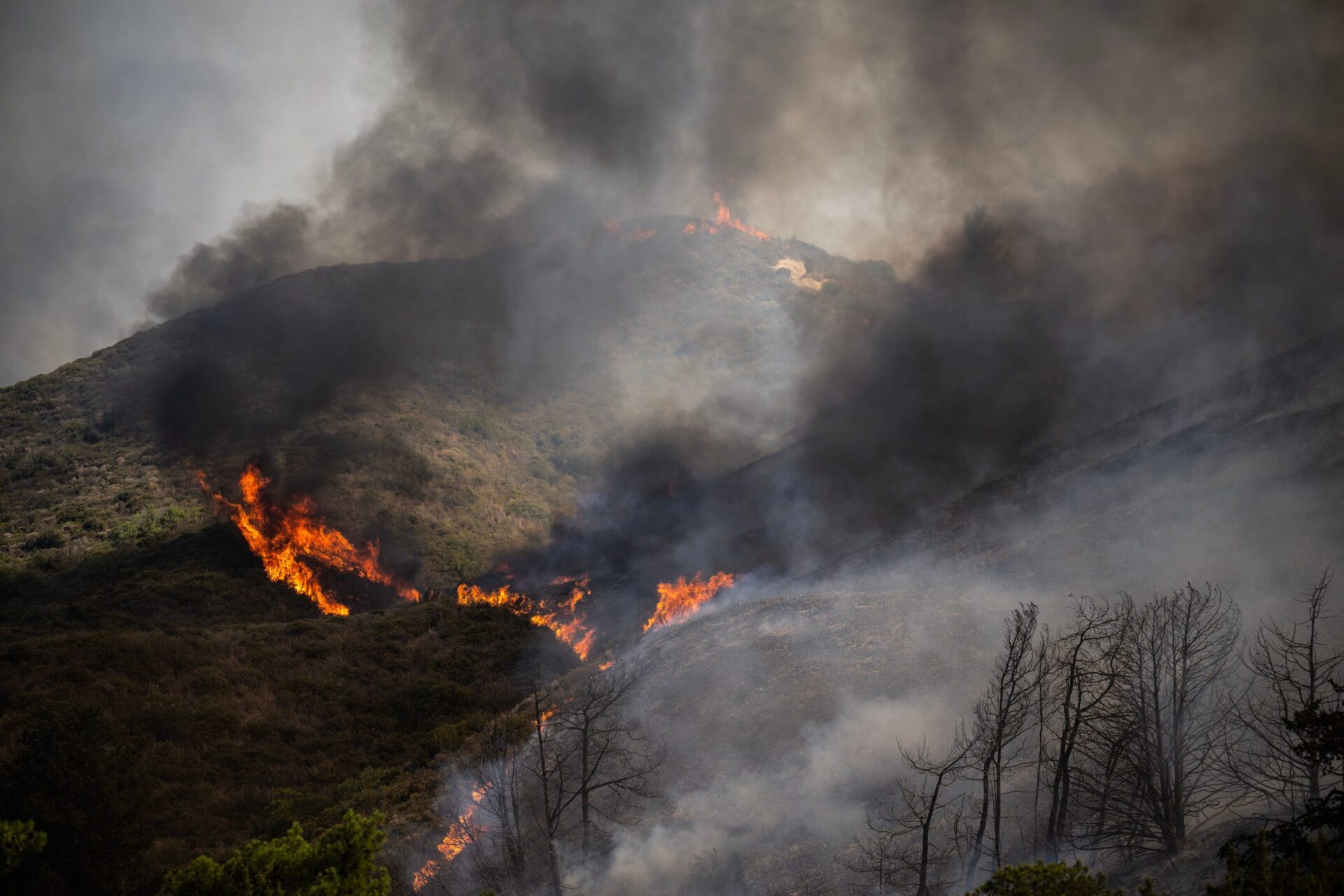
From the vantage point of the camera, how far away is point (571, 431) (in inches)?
3885

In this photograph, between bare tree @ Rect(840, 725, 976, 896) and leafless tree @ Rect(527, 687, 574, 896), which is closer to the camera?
bare tree @ Rect(840, 725, 976, 896)

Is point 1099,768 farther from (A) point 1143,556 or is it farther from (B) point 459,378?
(B) point 459,378

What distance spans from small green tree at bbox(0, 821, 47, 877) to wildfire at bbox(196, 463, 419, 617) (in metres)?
43.6

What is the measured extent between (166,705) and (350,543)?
30.1 meters

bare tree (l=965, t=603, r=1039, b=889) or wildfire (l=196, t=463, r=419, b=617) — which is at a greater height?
wildfire (l=196, t=463, r=419, b=617)

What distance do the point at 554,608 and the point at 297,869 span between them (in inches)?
1583

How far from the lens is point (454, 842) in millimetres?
27516

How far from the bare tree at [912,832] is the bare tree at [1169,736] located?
14.7 ft

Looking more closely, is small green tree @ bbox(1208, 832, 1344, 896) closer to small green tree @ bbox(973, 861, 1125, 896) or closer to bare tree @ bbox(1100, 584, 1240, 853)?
small green tree @ bbox(973, 861, 1125, 896)

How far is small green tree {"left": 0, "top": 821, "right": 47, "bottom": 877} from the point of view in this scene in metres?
18.3

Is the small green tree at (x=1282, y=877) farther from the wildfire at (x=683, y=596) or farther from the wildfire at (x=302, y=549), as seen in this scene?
the wildfire at (x=302, y=549)

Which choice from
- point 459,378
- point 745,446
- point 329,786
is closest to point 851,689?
point 329,786

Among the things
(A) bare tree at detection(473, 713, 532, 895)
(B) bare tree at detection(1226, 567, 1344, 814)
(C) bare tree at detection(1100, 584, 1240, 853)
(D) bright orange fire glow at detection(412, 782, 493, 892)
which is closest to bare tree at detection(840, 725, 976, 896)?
(C) bare tree at detection(1100, 584, 1240, 853)

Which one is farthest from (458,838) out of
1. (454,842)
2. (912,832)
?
(912,832)
